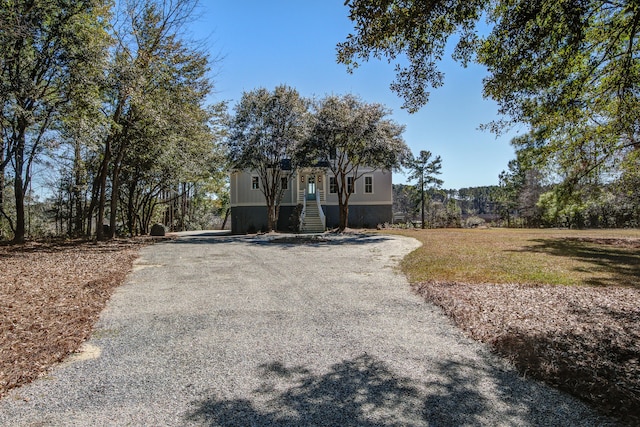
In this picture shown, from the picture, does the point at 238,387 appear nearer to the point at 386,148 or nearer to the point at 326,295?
the point at 326,295

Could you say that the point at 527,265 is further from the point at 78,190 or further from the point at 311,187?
the point at 78,190

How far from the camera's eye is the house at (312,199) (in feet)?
81.6

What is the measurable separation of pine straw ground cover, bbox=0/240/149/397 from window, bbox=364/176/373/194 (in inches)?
707

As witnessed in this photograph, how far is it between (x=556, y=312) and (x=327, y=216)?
2066 cm

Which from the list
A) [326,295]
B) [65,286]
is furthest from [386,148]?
[65,286]

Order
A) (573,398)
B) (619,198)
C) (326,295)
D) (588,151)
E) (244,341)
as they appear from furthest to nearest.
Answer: (619,198) → (588,151) → (326,295) → (244,341) → (573,398)

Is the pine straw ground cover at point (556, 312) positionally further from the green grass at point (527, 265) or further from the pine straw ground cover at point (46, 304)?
the pine straw ground cover at point (46, 304)

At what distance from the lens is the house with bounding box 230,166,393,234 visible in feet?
81.6

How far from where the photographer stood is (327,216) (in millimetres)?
25516

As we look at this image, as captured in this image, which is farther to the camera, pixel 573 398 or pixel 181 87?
pixel 181 87

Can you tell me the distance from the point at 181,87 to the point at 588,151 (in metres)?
14.2

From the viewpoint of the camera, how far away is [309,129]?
18328 mm

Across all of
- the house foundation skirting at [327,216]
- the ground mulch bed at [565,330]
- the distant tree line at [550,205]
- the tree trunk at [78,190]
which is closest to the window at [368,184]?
the house foundation skirting at [327,216]

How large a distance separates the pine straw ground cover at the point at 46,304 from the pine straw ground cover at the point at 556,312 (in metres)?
4.60
